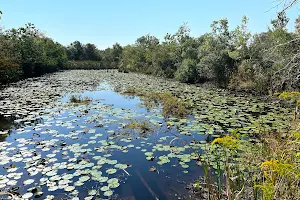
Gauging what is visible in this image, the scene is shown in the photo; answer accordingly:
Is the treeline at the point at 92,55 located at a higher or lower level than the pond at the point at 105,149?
higher

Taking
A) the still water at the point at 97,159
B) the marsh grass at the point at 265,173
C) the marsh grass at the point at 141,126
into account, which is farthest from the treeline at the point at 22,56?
the marsh grass at the point at 265,173

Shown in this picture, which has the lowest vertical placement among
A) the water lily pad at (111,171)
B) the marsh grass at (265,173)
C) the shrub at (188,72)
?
the water lily pad at (111,171)

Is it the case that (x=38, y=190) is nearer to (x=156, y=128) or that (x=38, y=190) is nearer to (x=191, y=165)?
(x=191, y=165)

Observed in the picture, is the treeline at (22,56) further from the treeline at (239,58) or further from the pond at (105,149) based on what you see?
the treeline at (239,58)

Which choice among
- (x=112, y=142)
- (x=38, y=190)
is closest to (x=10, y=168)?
(x=38, y=190)

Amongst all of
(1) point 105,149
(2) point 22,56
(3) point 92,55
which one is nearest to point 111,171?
(1) point 105,149

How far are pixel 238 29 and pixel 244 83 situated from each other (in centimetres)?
497

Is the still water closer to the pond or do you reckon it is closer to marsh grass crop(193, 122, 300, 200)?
the pond

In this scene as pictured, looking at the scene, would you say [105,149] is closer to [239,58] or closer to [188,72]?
[239,58]

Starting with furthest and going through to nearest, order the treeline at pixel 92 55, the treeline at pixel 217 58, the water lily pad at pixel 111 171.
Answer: the treeline at pixel 92 55 < the treeline at pixel 217 58 < the water lily pad at pixel 111 171

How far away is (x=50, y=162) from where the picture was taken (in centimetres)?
421

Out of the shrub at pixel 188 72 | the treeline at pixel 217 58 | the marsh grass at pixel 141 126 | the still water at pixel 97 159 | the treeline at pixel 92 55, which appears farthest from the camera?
the treeline at pixel 92 55

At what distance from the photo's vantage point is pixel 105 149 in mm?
4934

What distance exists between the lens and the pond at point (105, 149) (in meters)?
3.49
